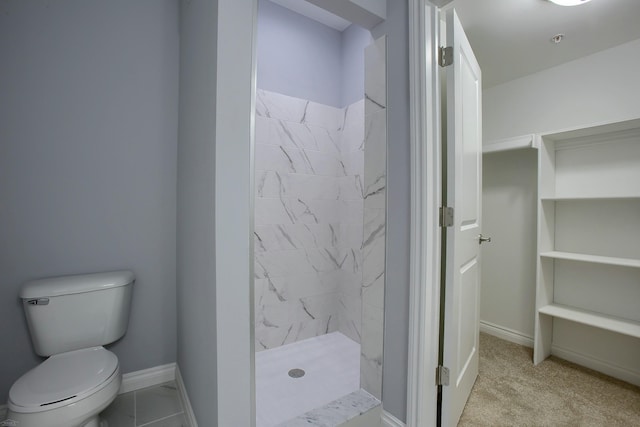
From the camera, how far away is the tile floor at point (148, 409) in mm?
1525

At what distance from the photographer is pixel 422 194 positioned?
1292 millimetres

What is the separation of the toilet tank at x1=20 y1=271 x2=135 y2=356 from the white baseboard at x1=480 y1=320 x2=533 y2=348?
2.97m

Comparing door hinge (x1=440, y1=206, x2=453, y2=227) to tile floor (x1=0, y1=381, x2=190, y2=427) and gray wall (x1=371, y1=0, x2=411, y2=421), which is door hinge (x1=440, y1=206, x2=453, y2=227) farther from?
tile floor (x1=0, y1=381, x2=190, y2=427)

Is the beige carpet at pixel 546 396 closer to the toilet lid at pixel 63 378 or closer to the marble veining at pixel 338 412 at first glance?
the marble veining at pixel 338 412

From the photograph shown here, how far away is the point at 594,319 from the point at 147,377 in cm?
300

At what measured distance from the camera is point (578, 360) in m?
2.19

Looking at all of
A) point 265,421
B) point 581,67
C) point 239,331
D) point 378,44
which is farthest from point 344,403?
point 581,67

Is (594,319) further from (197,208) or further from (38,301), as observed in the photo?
(38,301)

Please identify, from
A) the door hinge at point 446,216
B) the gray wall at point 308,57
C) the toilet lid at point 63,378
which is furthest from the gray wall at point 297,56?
the toilet lid at point 63,378

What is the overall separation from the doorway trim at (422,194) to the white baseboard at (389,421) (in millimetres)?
61

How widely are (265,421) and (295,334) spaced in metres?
0.94

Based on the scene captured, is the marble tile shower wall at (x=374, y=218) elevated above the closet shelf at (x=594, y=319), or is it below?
above

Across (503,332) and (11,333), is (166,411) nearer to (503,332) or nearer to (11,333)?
(11,333)

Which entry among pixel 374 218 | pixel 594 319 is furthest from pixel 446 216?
pixel 594 319
